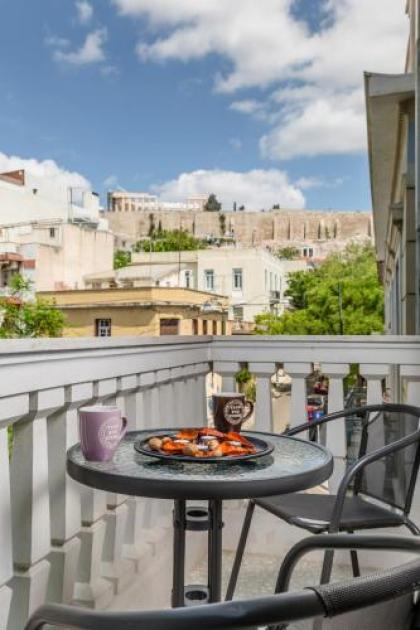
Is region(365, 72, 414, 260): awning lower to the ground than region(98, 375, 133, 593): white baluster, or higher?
higher

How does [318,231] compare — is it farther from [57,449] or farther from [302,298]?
[57,449]

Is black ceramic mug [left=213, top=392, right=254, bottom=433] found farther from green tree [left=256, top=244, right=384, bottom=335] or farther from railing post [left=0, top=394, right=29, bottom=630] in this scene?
green tree [left=256, top=244, right=384, bottom=335]

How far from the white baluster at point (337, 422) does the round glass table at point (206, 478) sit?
32.6 inches

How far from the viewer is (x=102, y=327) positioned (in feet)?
95.8

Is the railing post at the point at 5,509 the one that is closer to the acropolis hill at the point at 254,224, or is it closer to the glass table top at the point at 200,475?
the glass table top at the point at 200,475

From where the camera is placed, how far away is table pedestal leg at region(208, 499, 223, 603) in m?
1.36

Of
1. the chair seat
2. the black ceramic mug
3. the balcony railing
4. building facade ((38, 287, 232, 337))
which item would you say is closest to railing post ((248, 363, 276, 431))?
the balcony railing

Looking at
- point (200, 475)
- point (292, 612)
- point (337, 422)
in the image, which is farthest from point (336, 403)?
point (292, 612)

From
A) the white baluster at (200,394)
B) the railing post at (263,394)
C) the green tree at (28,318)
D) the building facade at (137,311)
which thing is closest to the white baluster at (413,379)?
the railing post at (263,394)

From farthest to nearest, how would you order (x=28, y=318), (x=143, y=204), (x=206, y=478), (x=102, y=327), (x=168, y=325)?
(x=143, y=204) → (x=102, y=327) → (x=168, y=325) → (x=28, y=318) → (x=206, y=478)

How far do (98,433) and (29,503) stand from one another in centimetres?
28

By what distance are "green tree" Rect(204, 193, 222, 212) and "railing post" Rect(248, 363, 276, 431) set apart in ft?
291

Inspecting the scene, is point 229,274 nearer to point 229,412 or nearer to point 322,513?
point 322,513

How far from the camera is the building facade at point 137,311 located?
27875mm
